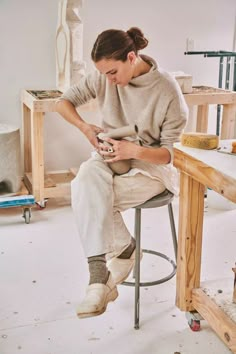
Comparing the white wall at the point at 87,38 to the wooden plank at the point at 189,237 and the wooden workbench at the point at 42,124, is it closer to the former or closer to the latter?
the wooden workbench at the point at 42,124

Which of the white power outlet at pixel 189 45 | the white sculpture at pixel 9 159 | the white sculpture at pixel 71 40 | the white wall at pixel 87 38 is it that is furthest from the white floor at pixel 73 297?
the white power outlet at pixel 189 45

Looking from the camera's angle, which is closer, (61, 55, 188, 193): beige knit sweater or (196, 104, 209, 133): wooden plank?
(61, 55, 188, 193): beige knit sweater

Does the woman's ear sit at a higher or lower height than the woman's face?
higher

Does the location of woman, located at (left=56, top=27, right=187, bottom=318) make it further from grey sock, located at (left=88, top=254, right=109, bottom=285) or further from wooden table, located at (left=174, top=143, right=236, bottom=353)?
wooden table, located at (left=174, top=143, right=236, bottom=353)

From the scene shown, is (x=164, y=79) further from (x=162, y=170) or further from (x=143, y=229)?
(x=143, y=229)

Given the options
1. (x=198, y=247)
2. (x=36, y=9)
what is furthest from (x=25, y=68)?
(x=198, y=247)

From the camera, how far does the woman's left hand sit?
179cm

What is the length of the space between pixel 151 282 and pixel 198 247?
0.35 m

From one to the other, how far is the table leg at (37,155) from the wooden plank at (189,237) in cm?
127

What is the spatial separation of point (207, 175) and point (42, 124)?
148 centimetres

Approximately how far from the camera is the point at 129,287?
2.16 meters

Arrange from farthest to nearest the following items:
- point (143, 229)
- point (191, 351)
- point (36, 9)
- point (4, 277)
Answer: point (36, 9), point (143, 229), point (4, 277), point (191, 351)

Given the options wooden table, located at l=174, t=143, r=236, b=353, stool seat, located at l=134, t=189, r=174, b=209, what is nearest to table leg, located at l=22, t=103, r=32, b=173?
stool seat, located at l=134, t=189, r=174, b=209

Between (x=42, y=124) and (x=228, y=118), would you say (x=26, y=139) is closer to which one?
(x=42, y=124)
